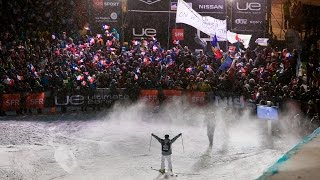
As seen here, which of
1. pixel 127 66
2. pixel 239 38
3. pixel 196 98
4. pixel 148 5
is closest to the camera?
pixel 196 98

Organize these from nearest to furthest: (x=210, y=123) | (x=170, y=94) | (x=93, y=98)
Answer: (x=210, y=123)
(x=170, y=94)
(x=93, y=98)

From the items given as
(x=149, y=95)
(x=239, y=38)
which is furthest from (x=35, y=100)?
(x=239, y=38)

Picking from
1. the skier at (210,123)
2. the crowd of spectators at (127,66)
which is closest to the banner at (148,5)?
the crowd of spectators at (127,66)

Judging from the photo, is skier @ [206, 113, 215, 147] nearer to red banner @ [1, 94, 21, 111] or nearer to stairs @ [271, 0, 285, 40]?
red banner @ [1, 94, 21, 111]

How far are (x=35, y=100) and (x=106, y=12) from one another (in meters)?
7.92

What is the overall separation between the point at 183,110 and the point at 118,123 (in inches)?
149

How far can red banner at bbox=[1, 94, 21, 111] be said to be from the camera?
24812 millimetres

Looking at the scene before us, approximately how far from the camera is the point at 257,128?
21.5 meters

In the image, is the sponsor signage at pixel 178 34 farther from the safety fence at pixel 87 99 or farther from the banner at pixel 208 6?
the safety fence at pixel 87 99

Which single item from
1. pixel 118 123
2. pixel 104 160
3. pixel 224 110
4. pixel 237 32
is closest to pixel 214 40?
pixel 237 32

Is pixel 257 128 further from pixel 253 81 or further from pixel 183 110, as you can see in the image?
pixel 183 110

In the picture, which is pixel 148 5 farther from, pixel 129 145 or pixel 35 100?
pixel 129 145

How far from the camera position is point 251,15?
28.6 m

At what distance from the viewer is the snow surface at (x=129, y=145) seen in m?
15.3
